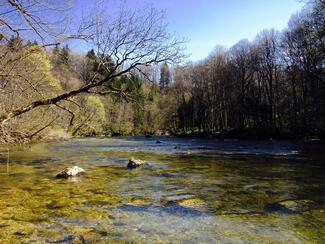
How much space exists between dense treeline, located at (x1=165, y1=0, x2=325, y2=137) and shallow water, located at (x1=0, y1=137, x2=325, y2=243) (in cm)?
2183

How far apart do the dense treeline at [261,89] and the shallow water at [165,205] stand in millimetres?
21826

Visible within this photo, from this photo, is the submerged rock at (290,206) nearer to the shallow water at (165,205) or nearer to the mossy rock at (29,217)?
the shallow water at (165,205)

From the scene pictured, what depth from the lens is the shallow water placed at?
9219 millimetres

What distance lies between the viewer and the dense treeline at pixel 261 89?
45191 millimetres

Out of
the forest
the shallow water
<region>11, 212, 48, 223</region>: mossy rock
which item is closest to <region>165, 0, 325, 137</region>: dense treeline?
the forest

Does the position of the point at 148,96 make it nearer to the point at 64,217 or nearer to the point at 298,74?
the point at 64,217

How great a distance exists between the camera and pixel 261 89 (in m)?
63.3

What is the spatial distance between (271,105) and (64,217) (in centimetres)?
5253

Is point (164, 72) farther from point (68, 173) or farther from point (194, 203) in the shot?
point (194, 203)

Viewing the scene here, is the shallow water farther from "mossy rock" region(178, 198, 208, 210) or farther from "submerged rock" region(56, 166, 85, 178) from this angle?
"submerged rock" region(56, 166, 85, 178)

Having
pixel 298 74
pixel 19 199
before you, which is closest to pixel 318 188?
pixel 19 199

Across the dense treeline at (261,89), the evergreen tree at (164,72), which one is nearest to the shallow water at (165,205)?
the evergreen tree at (164,72)

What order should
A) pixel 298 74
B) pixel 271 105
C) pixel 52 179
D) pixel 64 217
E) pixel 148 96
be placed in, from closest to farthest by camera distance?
pixel 64 217 < pixel 148 96 < pixel 52 179 < pixel 298 74 < pixel 271 105

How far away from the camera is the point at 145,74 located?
1127cm
